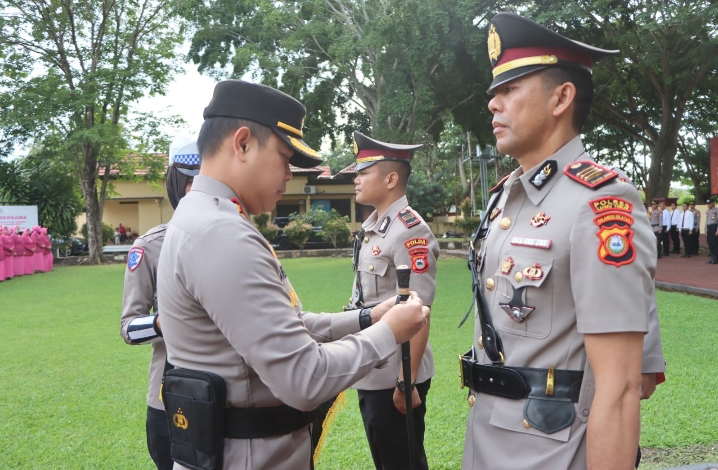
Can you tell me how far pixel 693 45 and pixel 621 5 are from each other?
2.88 m

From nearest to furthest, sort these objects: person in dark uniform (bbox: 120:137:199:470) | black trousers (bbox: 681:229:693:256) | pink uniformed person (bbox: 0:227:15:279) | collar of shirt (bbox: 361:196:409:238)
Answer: person in dark uniform (bbox: 120:137:199:470)
collar of shirt (bbox: 361:196:409:238)
pink uniformed person (bbox: 0:227:15:279)
black trousers (bbox: 681:229:693:256)

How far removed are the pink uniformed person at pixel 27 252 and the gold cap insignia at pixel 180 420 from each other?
19.0 metres

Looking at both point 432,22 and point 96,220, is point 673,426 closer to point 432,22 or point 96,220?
point 432,22

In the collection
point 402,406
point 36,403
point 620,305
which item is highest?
point 620,305

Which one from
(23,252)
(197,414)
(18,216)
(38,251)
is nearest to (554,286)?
(197,414)

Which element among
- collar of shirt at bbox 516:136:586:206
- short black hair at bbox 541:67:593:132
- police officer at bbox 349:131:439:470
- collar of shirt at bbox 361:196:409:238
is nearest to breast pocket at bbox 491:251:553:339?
collar of shirt at bbox 516:136:586:206

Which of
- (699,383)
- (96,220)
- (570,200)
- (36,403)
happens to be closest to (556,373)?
(570,200)

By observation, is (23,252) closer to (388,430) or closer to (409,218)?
(409,218)

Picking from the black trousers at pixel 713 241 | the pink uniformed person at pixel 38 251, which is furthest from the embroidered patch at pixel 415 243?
the pink uniformed person at pixel 38 251

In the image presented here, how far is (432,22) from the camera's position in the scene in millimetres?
17000

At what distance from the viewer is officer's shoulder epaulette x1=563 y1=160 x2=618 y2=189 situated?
1.69m

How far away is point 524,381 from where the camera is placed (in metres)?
1.76

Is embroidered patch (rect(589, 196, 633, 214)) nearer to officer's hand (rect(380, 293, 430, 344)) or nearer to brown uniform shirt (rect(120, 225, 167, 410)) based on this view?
officer's hand (rect(380, 293, 430, 344))

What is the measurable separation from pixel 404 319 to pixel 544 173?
2.13ft
